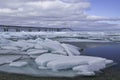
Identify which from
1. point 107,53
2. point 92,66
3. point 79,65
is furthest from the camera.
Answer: point 107,53

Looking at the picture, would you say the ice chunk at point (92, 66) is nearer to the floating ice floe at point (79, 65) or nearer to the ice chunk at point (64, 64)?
the floating ice floe at point (79, 65)

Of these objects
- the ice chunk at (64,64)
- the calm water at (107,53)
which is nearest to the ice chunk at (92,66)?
the ice chunk at (64,64)

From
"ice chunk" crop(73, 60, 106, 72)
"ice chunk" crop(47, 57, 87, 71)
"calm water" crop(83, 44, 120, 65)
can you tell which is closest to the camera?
"ice chunk" crop(73, 60, 106, 72)

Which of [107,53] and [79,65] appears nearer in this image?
[79,65]

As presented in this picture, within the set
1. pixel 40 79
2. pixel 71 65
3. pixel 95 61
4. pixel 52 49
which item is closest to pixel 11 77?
pixel 40 79

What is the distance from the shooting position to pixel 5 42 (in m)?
17.6

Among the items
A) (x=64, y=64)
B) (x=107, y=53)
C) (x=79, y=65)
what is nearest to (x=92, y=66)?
(x=79, y=65)

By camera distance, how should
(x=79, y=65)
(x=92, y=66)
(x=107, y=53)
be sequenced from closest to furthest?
1. (x=92, y=66)
2. (x=79, y=65)
3. (x=107, y=53)

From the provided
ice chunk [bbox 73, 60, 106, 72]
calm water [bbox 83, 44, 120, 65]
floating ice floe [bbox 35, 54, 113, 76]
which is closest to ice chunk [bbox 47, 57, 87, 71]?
floating ice floe [bbox 35, 54, 113, 76]

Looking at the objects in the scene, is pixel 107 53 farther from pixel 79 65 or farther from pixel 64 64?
pixel 64 64

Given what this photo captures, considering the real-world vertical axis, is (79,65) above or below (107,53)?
above

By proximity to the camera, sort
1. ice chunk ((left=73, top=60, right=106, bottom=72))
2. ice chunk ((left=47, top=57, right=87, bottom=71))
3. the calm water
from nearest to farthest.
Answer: ice chunk ((left=73, top=60, right=106, bottom=72)), ice chunk ((left=47, top=57, right=87, bottom=71)), the calm water

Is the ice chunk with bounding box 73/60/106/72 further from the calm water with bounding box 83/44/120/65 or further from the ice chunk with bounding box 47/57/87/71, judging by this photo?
the calm water with bounding box 83/44/120/65

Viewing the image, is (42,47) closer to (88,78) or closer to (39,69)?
(39,69)
